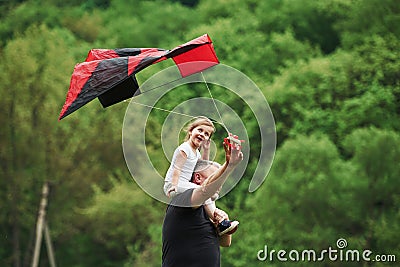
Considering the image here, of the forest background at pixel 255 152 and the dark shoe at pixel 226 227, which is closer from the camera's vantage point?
the dark shoe at pixel 226 227

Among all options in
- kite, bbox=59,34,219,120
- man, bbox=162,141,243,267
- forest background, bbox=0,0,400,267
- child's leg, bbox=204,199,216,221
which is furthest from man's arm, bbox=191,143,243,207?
forest background, bbox=0,0,400,267

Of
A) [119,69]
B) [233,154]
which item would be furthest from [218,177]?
[119,69]

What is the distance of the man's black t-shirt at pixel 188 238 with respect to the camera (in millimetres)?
4699

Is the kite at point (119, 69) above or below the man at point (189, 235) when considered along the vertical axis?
above

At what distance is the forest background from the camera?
69.9ft

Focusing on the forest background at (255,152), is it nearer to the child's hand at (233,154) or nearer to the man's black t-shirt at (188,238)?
the man's black t-shirt at (188,238)

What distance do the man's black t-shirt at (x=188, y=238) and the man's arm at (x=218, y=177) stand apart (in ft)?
0.54

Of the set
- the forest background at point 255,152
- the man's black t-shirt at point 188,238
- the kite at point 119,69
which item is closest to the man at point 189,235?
the man's black t-shirt at point 188,238

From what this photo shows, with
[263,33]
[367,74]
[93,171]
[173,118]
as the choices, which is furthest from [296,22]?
[173,118]

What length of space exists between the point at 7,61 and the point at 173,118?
775 inches

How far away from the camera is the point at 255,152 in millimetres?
23469

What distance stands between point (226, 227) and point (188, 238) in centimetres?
23

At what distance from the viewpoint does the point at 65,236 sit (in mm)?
25281

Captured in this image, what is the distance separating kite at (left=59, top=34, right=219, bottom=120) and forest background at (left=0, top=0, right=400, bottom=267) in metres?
15.3
